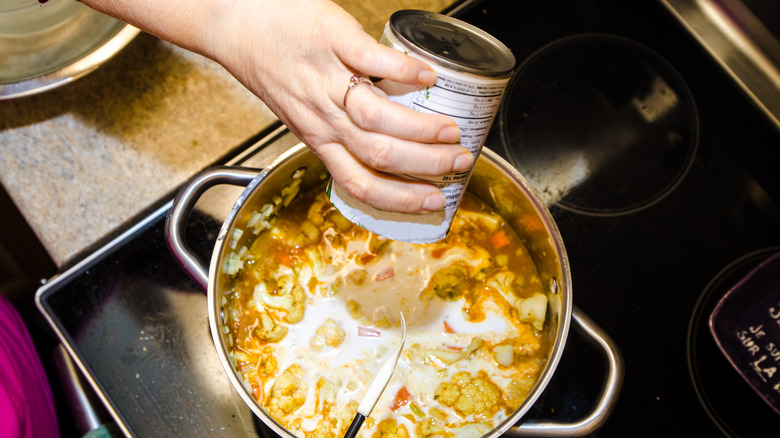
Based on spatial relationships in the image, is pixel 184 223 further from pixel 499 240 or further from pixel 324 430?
pixel 499 240

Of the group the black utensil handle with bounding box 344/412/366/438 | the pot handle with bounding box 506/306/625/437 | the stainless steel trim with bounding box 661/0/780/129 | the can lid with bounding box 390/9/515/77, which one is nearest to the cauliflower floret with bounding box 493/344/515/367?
the pot handle with bounding box 506/306/625/437

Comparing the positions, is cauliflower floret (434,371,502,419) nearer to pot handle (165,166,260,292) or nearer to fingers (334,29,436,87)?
pot handle (165,166,260,292)

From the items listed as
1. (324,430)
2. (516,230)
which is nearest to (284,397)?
(324,430)

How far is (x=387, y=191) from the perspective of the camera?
57cm

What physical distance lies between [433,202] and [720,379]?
1.91 ft

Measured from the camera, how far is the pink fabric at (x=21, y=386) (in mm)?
774

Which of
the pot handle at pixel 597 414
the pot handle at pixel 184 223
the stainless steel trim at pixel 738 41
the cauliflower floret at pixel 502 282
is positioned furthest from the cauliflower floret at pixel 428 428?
the stainless steel trim at pixel 738 41

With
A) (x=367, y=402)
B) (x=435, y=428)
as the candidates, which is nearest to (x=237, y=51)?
(x=367, y=402)

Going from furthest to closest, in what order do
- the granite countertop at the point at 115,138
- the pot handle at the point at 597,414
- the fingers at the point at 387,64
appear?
the granite countertop at the point at 115,138
the pot handle at the point at 597,414
the fingers at the point at 387,64

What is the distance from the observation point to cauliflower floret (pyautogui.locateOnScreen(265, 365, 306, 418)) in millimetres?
776

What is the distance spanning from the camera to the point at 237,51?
2.01ft

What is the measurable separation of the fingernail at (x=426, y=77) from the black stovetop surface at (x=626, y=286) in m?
0.42

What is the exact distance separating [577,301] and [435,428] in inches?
11.2

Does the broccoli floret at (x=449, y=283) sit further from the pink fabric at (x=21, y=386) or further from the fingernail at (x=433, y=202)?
the pink fabric at (x=21, y=386)
